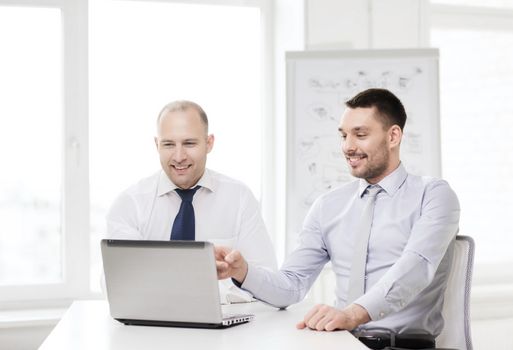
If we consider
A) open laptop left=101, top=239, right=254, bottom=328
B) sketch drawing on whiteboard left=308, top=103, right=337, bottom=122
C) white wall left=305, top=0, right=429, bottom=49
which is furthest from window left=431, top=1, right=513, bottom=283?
open laptop left=101, top=239, right=254, bottom=328

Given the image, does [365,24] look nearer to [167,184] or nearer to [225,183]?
[225,183]

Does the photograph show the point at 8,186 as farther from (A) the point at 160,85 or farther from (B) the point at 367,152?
(B) the point at 367,152

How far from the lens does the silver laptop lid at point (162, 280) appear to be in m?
1.93

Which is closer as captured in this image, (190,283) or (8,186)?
(190,283)

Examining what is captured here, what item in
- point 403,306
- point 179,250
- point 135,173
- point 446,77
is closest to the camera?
point 179,250

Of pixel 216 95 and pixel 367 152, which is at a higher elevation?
pixel 216 95

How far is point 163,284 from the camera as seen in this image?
1.99 meters

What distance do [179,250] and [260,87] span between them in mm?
2407

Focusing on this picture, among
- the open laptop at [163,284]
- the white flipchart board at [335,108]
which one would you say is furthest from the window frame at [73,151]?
the open laptop at [163,284]

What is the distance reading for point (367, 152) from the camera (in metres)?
2.53

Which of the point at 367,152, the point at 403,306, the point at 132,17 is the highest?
the point at 132,17

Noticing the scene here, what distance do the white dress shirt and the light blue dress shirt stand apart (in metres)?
0.27

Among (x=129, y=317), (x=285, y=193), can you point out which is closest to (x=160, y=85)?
(x=285, y=193)

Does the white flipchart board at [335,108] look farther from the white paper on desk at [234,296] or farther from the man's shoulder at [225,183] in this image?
the white paper on desk at [234,296]
